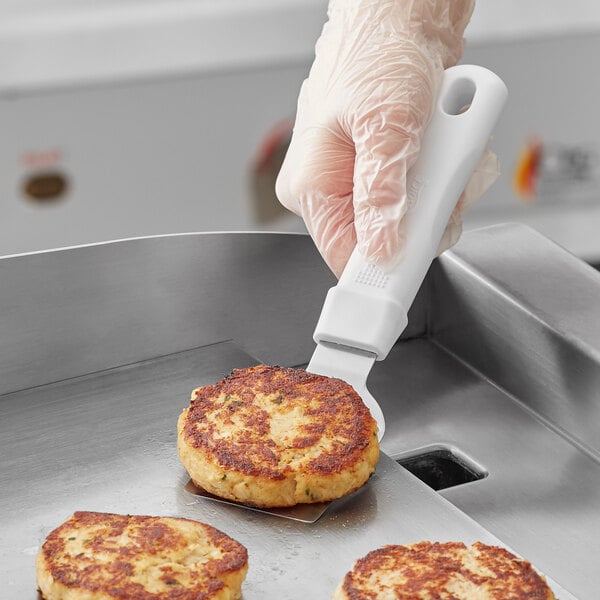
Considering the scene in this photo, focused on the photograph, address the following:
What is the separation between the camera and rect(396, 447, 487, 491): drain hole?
1.62 m

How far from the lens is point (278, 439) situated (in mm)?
1381

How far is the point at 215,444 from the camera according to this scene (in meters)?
1.37

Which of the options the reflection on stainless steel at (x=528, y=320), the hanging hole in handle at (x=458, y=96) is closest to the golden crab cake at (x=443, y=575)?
the reflection on stainless steel at (x=528, y=320)

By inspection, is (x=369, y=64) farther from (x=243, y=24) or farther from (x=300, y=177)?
(x=243, y=24)

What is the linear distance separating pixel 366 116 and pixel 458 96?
155 mm

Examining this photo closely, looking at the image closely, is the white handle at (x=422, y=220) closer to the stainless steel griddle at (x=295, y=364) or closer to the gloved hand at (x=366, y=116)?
the gloved hand at (x=366, y=116)

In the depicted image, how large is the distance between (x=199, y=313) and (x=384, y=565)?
750 mm

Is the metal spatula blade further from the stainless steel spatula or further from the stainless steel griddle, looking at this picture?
the stainless steel griddle

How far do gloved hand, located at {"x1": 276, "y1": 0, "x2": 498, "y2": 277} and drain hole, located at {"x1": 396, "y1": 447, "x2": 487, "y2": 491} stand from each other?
0.34 m

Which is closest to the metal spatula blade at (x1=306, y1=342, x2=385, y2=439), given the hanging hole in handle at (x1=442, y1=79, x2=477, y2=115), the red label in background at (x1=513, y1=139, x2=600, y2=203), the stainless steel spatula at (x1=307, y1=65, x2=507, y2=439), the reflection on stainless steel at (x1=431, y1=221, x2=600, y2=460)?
the stainless steel spatula at (x1=307, y1=65, x2=507, y2=439)

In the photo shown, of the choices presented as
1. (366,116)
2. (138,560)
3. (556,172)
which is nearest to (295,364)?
(366,116)

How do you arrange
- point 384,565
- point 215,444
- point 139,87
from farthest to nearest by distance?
point 139,87, point 215,444, point 384,565

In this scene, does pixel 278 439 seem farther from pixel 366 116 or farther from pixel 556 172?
pixel 556 172

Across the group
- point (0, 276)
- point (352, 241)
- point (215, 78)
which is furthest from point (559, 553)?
point (215, 78)
